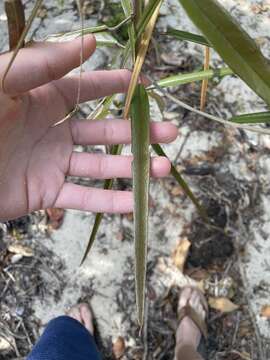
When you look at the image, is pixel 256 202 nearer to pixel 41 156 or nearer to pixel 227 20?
pixel 41 156

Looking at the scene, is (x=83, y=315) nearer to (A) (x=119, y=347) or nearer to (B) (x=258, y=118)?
(A) (x=119, y=347)

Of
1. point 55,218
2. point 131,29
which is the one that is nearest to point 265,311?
point 55,218

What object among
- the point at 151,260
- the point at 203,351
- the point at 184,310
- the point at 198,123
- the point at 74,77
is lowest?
the point at 203,351

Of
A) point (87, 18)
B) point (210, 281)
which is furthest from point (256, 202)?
point (87, 18)

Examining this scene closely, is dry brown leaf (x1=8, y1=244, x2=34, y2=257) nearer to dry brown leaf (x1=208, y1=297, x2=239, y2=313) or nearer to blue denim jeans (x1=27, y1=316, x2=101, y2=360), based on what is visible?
blue denim jeans (x1=27, y1=316, x2=101, y2=360)

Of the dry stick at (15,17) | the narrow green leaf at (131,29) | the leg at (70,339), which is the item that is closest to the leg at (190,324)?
the leg at (70,339)

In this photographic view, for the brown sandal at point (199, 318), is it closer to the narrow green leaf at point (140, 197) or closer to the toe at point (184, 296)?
the toe at point (184, 296)
